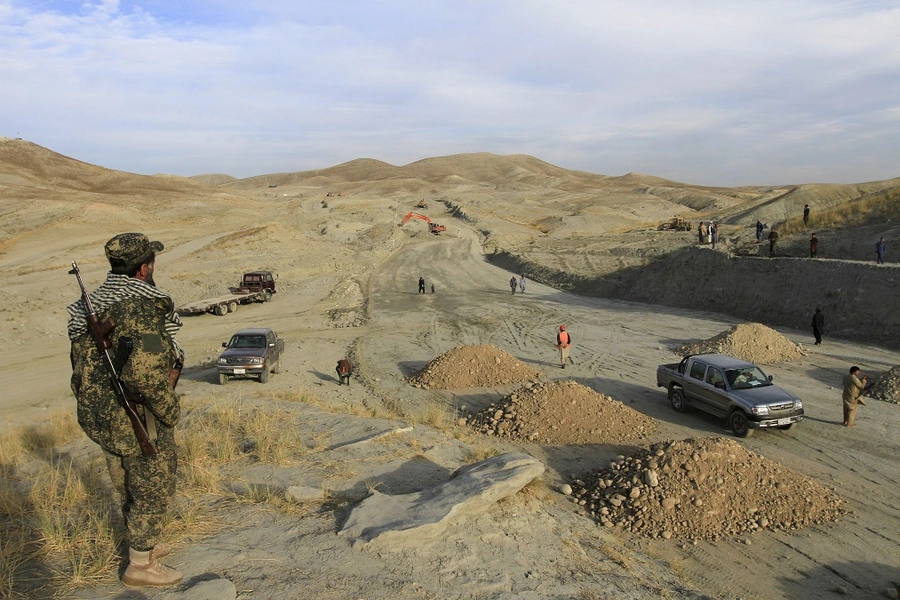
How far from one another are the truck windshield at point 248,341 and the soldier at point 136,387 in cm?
1495

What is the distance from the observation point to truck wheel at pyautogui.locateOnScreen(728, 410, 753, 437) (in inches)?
517

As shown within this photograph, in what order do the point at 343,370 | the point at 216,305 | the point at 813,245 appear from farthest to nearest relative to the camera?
the point at 216,305
the point at 813,245
the point at 343,370

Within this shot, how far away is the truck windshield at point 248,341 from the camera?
1878 centimetres

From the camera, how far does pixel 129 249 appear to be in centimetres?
408

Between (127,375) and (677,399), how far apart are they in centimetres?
1419

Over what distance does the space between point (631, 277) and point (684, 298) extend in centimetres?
489

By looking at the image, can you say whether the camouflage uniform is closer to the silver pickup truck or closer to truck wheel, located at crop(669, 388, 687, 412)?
the silver pickup truck

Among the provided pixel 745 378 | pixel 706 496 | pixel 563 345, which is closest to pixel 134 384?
pixel 706 496

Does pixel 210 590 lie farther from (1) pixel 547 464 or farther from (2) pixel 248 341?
(2) pixel 248 341

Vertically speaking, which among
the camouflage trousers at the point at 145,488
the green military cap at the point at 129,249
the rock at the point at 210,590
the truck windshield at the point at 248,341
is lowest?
the truck windshield at the point at 248,341

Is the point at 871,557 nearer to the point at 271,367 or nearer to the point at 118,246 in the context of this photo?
the point at 118,246

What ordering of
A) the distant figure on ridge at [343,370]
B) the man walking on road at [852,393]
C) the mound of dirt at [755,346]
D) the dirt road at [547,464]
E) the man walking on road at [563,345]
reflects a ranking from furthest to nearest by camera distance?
the man walking on road at [563,345] < the mound of dirt at [755,346] < the distant figure on ridge at [343,370] < the man walking on road at [852,393] < the dirt road at [547,464]

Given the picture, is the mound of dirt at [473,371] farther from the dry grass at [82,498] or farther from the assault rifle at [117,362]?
the assault rifle at [117,362]

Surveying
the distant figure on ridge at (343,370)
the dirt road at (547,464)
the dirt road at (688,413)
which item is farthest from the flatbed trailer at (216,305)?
the distant figure on ridge at (343,370)
